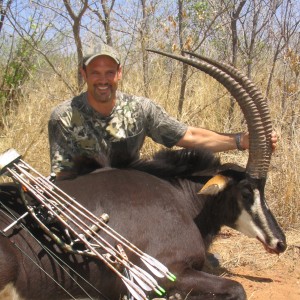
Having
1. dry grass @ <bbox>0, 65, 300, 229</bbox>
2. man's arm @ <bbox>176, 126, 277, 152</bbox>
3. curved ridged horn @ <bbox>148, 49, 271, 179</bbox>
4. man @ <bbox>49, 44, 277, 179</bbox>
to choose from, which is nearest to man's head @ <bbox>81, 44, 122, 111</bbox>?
man @ <bbox>49, 44, 277, 179</bbox>

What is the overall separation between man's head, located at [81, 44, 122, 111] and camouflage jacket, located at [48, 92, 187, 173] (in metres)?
0.19

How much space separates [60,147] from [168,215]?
138 cm

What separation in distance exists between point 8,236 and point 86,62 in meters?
1.68

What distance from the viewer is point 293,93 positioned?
6.28m

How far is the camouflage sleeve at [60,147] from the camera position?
429 centimetres

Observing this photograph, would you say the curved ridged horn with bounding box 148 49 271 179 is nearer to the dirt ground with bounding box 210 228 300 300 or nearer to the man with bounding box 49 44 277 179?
the man with bounding box 49 44 277 179

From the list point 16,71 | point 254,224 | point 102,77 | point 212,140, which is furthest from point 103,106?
point 16,71

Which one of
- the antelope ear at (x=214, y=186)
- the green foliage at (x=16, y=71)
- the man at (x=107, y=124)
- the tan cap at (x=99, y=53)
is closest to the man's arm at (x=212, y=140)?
the man at (x=107, y=124)

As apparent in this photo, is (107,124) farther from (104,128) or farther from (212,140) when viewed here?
(212,140)

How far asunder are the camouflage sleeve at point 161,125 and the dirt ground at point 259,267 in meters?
1.03

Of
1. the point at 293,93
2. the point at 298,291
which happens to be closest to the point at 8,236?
the point at 298,291

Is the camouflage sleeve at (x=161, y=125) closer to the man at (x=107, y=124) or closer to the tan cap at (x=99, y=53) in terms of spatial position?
the man at (x=107, y=124)

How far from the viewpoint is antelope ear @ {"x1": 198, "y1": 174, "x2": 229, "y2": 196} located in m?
3.53

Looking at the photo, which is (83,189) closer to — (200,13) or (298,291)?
(298,291)
